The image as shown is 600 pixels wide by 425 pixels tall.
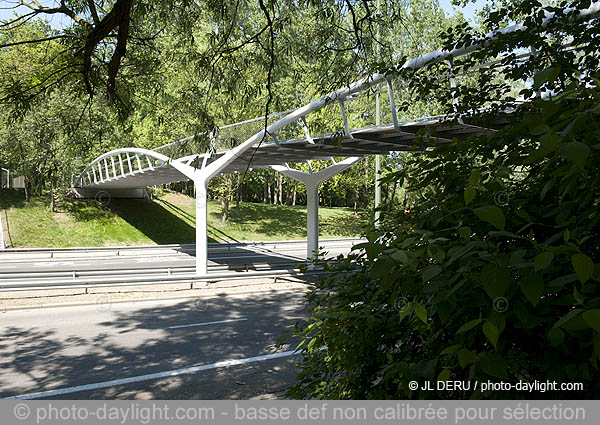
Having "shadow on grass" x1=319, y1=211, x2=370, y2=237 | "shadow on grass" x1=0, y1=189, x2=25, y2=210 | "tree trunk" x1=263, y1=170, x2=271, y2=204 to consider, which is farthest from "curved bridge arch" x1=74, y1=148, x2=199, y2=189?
"tree trunk" x1=263, y1=170, x2=271, y2=204

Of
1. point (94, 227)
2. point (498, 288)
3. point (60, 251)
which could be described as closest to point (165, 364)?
point (498, 288)

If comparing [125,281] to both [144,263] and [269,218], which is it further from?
[269,218]

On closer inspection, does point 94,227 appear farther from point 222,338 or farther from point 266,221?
point 222,338

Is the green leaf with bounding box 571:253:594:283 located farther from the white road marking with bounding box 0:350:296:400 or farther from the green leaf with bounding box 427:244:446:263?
the white road marking with bounding box 0:350:296:400

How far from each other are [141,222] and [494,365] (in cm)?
3527

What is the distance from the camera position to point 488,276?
1.25 m

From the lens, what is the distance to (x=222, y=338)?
33.1ft

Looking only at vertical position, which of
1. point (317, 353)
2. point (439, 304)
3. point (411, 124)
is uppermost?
point (411, 124)

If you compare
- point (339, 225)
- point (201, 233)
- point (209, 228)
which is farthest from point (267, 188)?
point (201, 233)

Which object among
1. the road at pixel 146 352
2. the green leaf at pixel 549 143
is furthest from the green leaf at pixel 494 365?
the road at pixel 146 352

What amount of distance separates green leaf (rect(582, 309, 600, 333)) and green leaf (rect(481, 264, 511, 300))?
0.64 feet

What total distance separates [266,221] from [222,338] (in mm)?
28551

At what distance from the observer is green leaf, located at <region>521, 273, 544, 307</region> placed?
120 centimetres

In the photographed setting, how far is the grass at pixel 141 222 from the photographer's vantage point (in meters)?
29.9
